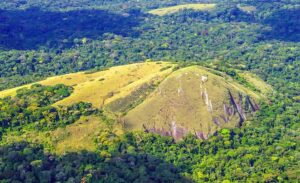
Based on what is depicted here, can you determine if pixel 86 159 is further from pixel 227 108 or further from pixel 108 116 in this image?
pixel 227 108

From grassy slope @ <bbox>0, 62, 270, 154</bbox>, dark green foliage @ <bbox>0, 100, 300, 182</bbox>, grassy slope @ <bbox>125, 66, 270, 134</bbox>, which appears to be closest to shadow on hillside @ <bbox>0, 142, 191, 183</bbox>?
dark green foliage @ <bbox>0, 100, 300, 182</bbox>

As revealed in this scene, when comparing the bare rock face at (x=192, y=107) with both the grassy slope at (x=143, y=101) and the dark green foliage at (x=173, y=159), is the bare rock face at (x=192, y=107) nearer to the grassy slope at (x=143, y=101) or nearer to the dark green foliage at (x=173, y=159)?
the grassy slope at (x=143, y=101)

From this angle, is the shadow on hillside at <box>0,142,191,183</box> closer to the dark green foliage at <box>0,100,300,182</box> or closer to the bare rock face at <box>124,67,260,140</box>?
the dark green foliage at <box>0,100,300,182</box>

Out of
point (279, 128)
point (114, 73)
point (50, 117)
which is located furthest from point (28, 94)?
point (279, 128)

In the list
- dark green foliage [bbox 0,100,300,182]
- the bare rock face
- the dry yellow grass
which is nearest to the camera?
dark green foliage [bbox 0,100,300,182]

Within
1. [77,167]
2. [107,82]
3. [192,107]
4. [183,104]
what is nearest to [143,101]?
[183,104]

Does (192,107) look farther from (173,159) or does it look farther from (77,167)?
(77,167)

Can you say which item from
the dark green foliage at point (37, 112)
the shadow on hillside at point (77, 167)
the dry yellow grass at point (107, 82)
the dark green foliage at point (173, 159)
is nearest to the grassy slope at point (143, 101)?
the dry yellow grass at point (107, 82)

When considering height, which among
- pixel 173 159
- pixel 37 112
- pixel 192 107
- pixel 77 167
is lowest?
pixel 173 159
